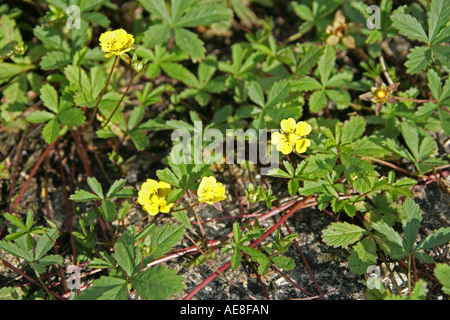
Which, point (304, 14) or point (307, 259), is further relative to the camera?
point (304, 14)

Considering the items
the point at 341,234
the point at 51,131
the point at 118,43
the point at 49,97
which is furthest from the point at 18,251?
the point at 341,234

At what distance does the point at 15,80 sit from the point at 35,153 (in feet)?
1.97

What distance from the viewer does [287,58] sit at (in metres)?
3.12

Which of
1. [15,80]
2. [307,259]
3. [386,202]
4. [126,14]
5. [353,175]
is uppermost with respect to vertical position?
[126,14]

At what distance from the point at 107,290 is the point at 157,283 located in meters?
0.27

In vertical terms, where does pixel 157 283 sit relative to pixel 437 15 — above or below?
below

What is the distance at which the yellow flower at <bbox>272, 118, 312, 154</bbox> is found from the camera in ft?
7.75

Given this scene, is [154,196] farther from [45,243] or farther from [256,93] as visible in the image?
[256,93]

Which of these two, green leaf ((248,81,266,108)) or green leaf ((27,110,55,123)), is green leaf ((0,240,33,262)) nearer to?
green leaf ((27,110,55,123))

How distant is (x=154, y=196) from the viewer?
7.70 feet

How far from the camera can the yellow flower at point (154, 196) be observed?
2.30 m
